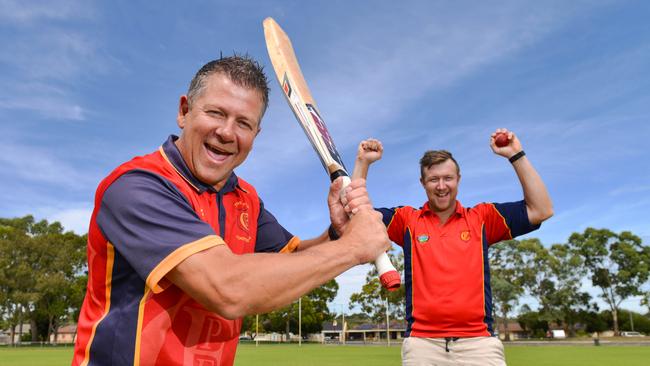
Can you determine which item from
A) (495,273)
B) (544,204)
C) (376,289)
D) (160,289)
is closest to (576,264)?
(495,273)

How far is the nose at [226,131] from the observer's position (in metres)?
2.72

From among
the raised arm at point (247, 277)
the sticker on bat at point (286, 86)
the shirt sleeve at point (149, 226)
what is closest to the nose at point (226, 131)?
the shirt sleeve at point (149, 226)

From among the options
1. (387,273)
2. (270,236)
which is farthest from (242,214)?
(387,273)

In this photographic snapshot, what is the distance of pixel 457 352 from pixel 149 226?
4.02m

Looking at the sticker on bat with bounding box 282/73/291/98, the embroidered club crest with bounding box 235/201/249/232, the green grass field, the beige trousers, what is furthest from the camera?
the green grass field

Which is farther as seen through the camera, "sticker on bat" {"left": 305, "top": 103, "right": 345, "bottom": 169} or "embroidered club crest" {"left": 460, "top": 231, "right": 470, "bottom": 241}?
"embroidered club crest" {"left": 460, "top": 231, "right": 470, "bottom": 241}

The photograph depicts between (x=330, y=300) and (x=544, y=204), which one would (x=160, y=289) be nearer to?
(x=544, y=204)

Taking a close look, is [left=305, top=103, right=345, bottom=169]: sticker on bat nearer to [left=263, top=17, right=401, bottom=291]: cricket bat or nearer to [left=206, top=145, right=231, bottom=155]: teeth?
[left=263, top=17, right=401, bottom=291]: cricket bat

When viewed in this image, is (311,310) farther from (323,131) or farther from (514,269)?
(323,131)

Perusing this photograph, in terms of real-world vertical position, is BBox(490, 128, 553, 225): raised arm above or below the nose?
above

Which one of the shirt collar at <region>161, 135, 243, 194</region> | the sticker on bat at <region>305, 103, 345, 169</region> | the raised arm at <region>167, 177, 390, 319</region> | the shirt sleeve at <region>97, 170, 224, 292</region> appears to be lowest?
the raised arm at <region>167, 177, 390, 319</region>

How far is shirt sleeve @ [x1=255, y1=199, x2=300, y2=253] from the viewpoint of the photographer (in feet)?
11.1

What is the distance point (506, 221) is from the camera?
231 inches

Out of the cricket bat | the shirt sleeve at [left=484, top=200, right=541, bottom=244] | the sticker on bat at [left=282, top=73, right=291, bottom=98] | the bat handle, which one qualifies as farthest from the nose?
the shirt sleeve at [left=484, top=200, right=541, bottom=244]
